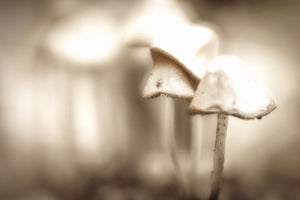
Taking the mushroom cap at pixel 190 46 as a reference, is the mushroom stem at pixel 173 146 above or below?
below

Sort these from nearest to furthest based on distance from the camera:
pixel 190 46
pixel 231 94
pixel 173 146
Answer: pixel 231 94
pixel 190 46
pixel 173 146

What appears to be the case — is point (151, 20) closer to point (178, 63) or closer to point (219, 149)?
point (178, 63)

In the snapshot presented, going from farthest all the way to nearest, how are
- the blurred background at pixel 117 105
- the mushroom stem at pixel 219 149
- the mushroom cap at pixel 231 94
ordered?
the blurred background at pixel 117 105
the mushroom stem at pixel 219 149
the mushroom cap at pixel 231 94

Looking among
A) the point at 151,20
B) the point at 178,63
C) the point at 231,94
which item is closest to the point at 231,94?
the point at 231,94

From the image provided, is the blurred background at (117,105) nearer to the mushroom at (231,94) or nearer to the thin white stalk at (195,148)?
the thin white stalk at (195,148)

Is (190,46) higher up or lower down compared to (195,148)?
higher up

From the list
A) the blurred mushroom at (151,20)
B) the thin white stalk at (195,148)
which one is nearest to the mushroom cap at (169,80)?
the blurred mushroom at (151,20)

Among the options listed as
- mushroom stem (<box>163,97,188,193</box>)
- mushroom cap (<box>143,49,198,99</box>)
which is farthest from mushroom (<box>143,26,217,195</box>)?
mushroom stem (<box>163,97,188,193</box>)
